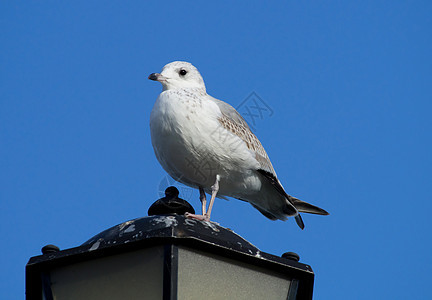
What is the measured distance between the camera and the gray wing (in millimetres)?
5980

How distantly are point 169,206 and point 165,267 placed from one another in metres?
0.85

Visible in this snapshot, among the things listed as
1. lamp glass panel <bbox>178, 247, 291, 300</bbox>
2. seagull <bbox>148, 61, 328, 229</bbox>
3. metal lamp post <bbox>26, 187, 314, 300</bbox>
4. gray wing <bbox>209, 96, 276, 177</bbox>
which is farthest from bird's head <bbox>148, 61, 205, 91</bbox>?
lamp glass panel <bbox>178, 247, 291, 300</bbox>

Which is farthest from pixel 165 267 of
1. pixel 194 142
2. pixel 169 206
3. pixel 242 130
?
pixel 242 130

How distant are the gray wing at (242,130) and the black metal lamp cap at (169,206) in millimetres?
2032

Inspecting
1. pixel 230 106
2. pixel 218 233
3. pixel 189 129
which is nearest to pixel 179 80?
pixel 230 106

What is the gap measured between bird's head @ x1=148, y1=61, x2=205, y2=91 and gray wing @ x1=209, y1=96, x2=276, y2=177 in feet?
0.93

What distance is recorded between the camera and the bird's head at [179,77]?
6137 millimetres

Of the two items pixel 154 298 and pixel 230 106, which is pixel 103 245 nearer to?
pixel 154 298

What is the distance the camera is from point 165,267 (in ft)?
9.68

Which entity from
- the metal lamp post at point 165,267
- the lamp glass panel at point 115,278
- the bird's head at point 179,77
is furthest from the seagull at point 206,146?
the lamp glass panel at point 115,278

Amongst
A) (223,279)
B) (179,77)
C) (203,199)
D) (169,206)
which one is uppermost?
(179,77)

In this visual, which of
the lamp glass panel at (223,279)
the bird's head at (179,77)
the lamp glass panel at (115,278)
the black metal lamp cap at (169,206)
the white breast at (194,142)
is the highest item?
the bird's head at (179,77)

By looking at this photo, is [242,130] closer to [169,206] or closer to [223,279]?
[169,206]

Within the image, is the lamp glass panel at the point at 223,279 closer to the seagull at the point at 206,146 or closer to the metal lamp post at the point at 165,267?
the metal lamp post at the point at 165,267
